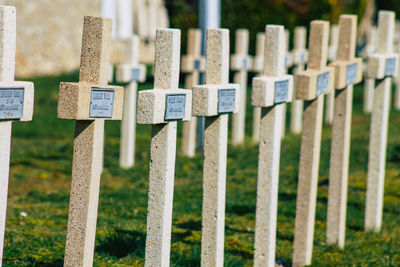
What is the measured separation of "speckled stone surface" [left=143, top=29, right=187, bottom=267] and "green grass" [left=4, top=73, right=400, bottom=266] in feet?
3.32

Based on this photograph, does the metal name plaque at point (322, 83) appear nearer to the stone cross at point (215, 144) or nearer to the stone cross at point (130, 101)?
the stone cross at point (215, 144)

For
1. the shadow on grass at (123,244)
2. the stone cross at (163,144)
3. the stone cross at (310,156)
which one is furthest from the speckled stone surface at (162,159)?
the stone cross at (310,156)

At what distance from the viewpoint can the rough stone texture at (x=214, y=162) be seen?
4.07 metres

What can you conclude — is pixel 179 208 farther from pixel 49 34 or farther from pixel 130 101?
pixel 49 34

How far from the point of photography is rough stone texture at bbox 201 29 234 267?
407 cm

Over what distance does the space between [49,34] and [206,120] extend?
689 inches

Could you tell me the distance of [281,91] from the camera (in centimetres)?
468

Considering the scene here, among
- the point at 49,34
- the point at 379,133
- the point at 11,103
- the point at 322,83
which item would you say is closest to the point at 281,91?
the point at 322,83

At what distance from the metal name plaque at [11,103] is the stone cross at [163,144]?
24.6 inches

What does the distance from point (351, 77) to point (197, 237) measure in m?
1.67

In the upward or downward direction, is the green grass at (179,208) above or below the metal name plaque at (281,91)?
below

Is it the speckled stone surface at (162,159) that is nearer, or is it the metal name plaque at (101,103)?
the metal name plaque at (101,103)

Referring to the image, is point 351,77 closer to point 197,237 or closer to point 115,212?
point 197,237

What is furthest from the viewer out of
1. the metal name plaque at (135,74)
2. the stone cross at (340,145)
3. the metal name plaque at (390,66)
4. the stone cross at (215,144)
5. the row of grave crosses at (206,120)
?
the metal name plaque at (135,74)
